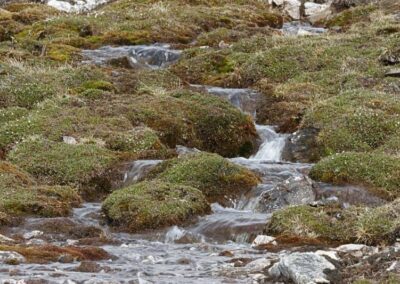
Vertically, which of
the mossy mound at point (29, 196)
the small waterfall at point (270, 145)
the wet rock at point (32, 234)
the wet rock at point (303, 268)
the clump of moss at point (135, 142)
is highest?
the wet rock at point (303, 268)

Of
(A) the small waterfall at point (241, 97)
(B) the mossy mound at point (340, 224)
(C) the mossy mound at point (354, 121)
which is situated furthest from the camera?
(A) the small waterfall at point (241, 97)

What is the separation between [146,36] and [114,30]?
7.47 feet

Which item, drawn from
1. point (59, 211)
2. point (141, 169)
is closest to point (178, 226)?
point (59, 211)

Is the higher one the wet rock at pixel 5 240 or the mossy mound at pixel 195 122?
the wet rock at pixel 5 240

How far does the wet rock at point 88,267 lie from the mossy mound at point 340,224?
4.64 metres

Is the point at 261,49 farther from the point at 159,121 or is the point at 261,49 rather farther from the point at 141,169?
the point at 141,169

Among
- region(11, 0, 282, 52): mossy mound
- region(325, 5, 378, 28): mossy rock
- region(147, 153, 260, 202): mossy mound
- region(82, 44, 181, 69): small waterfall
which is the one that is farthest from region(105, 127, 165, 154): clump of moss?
region(325, 5, 378, 28): mossy rock

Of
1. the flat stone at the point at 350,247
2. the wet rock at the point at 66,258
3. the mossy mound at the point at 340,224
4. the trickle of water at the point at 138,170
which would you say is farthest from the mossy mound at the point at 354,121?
the wet rock at the point at 66,258

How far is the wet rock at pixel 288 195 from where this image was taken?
755 inches

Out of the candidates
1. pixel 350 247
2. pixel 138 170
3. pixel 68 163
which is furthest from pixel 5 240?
pixel 350 247

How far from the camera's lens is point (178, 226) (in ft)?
58.0

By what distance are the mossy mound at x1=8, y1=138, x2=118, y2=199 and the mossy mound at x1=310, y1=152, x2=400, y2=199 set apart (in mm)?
6212

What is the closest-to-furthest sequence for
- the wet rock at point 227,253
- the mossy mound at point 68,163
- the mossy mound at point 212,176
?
the wet rock at point 227,253 → the mossy mound at point 212,176 → the mossy mound at point 68,163

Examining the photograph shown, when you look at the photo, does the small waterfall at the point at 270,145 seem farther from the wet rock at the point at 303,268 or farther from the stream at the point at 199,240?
the wet rock at the point at 303,268
